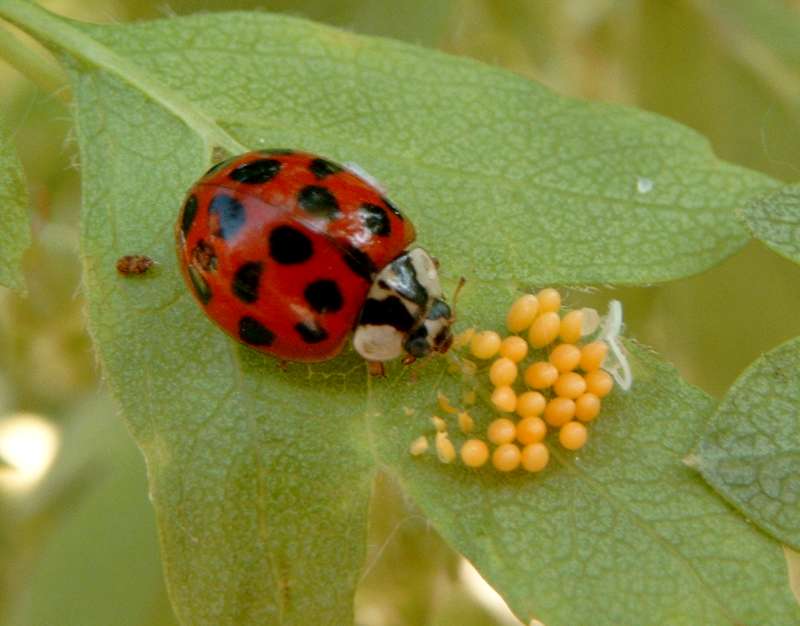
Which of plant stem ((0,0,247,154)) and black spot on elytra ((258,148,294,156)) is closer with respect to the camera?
black spot on elytra ((258,148,294,156))

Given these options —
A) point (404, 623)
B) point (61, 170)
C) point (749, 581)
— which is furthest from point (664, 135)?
point (61, 170)

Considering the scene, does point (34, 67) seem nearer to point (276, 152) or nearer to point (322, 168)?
point (276, 152)

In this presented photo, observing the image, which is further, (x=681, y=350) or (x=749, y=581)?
(x=681, y=350)

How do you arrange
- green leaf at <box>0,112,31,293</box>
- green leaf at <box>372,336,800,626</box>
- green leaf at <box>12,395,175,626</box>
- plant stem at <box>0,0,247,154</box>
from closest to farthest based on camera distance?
green leaf at <box>372,336,800,626</box> → green leaf at <box>0,112,31,293</box> → plant stem at <box>0,0,247,154</box> → green leaf at <box>12,395,175,626</box>

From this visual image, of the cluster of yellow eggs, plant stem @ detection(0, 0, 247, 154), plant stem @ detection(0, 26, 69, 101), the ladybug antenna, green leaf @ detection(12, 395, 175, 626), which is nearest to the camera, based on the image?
the cluster of yellow eggs

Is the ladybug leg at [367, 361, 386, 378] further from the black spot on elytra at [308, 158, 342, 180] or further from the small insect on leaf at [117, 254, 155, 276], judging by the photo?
the small insect on leaf at [117, 254, 155, 276]

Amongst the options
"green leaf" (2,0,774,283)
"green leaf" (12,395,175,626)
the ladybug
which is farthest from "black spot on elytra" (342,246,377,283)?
"green leaf" (12,395,175,626)

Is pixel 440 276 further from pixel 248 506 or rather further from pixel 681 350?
pixel 681 350
